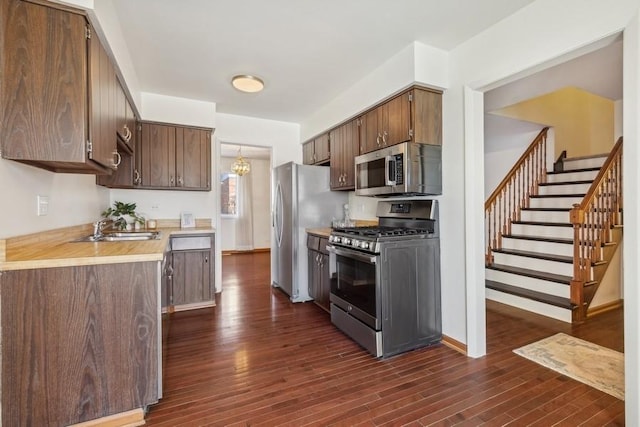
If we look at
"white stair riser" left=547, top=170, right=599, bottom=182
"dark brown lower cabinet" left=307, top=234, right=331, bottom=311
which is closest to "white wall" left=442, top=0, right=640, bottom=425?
"dark brown lower cabinet" left=307, top=234, right=331, bottom=311

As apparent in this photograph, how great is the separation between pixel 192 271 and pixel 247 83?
2.27 m

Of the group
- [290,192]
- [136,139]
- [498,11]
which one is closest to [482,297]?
[498,11]

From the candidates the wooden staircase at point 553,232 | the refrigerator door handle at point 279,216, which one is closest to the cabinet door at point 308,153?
the refrigerator door handle at point 279,216

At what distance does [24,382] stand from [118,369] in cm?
39

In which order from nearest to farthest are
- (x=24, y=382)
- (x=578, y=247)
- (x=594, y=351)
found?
(x=24, y=382) → (x=594, y=351) → (x=578, y=247)

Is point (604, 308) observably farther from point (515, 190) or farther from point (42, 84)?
point (42, 84)

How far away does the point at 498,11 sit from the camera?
216cm

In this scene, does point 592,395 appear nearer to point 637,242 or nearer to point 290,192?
point 637,242

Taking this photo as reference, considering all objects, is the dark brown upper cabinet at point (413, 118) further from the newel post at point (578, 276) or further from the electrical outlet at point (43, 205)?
the electrical outlet at point (43, 205)

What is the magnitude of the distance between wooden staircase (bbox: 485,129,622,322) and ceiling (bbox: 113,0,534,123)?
260 cm

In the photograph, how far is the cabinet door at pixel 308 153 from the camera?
458 cm

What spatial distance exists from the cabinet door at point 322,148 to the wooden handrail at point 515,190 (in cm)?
261

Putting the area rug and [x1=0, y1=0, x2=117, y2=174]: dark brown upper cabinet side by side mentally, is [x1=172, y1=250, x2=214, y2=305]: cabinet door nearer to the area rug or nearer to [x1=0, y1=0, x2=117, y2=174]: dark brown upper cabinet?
[x1=0, y1=0, x2=117, y2=174]: dark brown upper cabinet

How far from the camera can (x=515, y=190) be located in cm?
478
